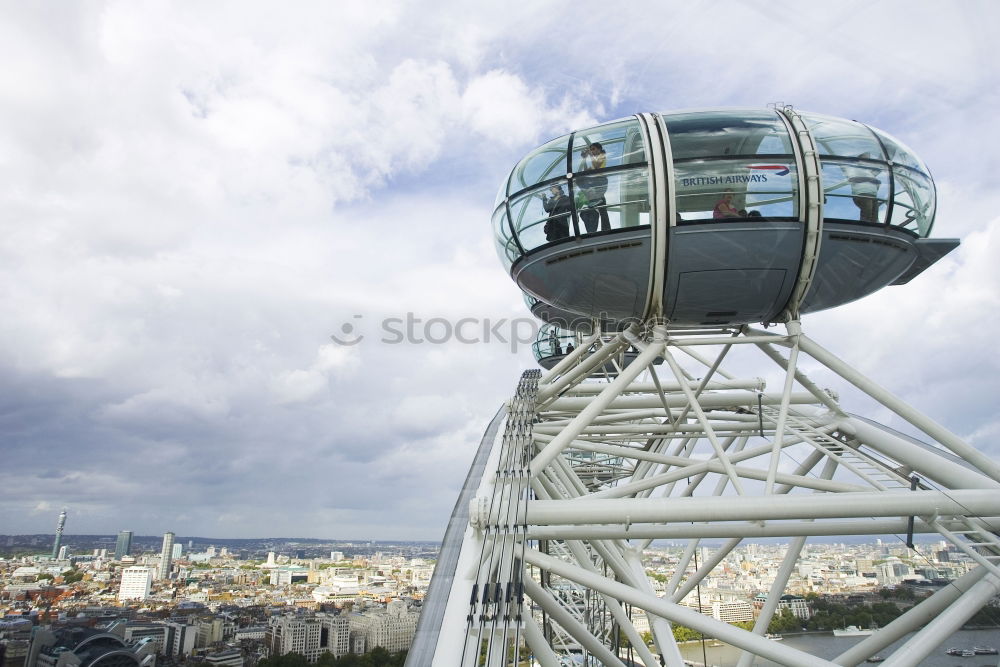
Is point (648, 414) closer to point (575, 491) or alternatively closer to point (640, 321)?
point (575, 491)

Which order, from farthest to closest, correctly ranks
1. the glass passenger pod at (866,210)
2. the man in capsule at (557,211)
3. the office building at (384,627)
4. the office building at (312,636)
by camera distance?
the office building at (312,636), the office building at (384,627), the man in capsule at (557,211), the glass passenger pod at (866,210)

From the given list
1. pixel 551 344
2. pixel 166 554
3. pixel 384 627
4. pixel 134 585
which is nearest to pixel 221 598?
pixel 134 585

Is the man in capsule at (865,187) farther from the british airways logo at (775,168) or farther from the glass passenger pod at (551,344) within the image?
the glass passenger pod at (551,344)

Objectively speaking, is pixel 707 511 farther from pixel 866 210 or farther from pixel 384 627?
pixel 384 627

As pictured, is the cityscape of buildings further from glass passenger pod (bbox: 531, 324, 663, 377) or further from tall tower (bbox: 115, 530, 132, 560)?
glass passenger pod (bbox: 531, 324, 663, 377)

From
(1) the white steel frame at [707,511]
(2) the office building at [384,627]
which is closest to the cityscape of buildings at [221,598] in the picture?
(2) the office building at [384,627]

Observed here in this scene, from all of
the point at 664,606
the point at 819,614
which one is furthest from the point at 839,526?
the point at 819,614

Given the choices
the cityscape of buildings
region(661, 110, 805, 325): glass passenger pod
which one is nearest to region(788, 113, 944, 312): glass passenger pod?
region(661, 110, 805, 325): glass passenger pod
